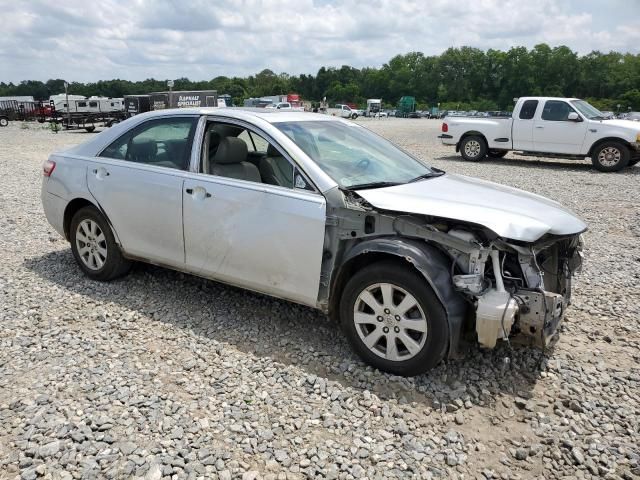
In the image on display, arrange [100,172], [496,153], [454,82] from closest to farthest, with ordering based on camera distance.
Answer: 1. [100,172]
2. [496,153]
3. [454,82]

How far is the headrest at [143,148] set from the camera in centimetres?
474

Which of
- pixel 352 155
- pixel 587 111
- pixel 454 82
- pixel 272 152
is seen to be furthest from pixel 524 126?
pixel 454 82

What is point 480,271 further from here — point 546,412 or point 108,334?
point 108,334

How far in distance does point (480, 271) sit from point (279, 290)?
147 cm

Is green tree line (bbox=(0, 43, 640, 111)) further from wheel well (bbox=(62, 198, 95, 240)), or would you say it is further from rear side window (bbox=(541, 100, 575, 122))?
wheel well (bbox=(62, 198, 95, 240))

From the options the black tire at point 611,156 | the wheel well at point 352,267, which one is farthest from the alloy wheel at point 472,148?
the wheel well at point 352,267

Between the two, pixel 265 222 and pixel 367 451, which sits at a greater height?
pixel 265 222

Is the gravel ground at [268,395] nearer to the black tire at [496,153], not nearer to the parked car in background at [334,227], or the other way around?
the parked car in background at [334,227]

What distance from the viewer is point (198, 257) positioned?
14.2 feet

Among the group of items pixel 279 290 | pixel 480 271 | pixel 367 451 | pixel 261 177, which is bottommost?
pixel 367 451

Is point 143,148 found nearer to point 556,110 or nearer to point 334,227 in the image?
point 334,227

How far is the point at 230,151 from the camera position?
14.4 ft

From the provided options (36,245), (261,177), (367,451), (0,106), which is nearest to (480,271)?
(367,451)

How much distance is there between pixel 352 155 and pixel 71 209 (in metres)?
2.95
